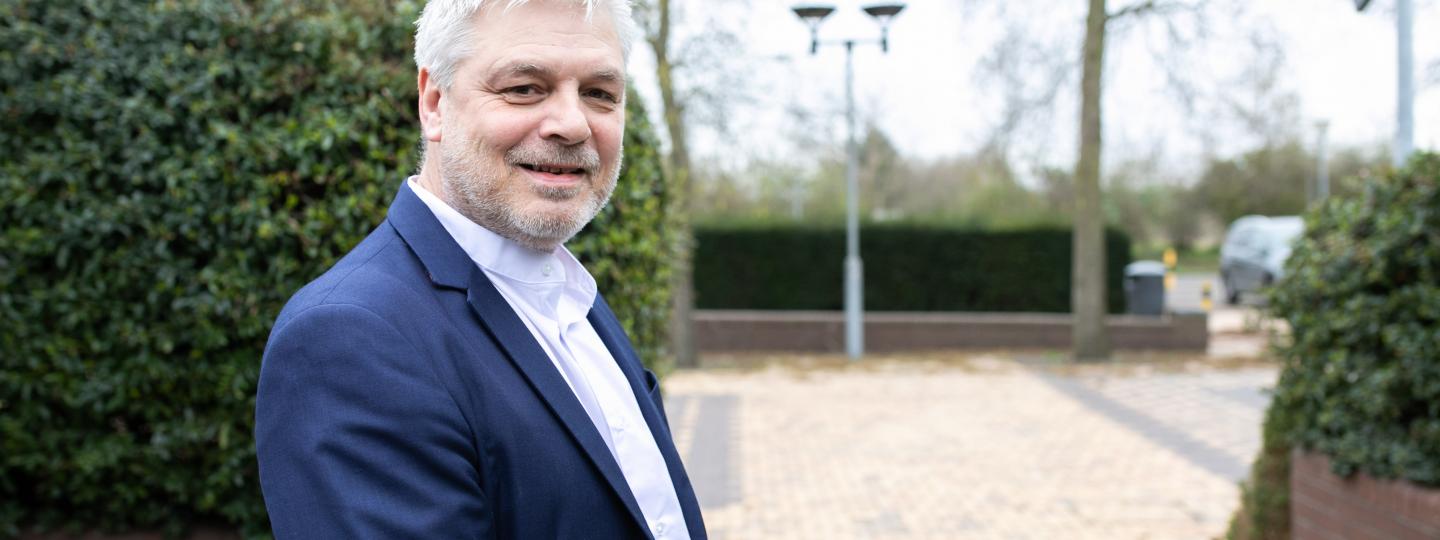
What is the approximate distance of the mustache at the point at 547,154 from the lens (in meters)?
1.47

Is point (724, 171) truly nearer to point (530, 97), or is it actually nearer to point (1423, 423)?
point (1423, 423)

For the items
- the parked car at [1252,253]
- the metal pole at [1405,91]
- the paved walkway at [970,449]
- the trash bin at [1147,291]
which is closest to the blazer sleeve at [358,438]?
the paved walkway at [970,449]

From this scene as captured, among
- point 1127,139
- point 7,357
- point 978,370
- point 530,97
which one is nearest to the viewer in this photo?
point 530,97

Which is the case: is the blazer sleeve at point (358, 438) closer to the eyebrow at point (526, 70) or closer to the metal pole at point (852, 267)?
the eyebrow at point (526, 70)

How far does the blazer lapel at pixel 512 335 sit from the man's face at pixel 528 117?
7cm

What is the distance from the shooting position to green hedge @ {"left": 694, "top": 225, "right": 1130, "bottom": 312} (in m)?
17.1

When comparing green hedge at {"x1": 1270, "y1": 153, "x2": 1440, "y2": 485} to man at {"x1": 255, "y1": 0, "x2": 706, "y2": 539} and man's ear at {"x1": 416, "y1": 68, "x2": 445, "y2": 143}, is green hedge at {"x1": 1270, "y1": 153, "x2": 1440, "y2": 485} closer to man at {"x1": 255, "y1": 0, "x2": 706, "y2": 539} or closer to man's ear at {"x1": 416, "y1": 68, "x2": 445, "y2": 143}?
man at {"x1": 255, "y1": 0, "x2": 706, "y2": 539}

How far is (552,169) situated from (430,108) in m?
0.19

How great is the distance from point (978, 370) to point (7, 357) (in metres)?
11.2

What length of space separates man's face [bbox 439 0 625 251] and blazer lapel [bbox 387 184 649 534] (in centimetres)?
7

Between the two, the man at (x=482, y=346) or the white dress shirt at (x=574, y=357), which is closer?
the man at (x=482, y=346)

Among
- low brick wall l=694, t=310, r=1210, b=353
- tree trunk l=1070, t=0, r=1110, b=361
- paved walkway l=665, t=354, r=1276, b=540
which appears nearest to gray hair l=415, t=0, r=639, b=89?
paved walkway l=665, t=354, r=1276, b=540

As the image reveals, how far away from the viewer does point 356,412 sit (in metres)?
1.22

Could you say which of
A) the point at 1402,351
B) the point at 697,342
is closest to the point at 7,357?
the point at 1402,351
